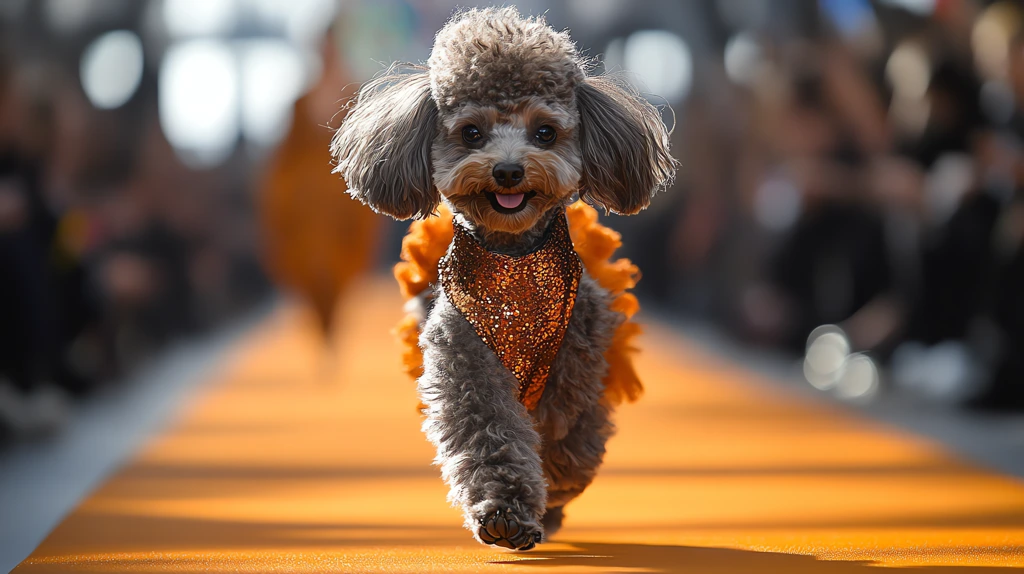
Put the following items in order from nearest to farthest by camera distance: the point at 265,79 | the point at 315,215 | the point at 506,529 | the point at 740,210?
the point at 506,529 → the point at 315,215 → the point at 740,210 → the point at 265,79

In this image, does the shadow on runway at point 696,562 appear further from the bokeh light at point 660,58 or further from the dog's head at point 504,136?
the bokeh light at point 660,58

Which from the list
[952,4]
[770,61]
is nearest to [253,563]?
[952,4]

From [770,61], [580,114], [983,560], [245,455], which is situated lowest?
[245,455]

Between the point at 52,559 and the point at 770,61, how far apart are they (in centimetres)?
784

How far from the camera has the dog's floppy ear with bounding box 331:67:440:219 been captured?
113 inches

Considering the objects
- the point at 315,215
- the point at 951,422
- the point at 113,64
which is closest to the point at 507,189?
the point at 951,422

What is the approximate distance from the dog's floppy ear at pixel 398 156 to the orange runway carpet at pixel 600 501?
80 centimetres

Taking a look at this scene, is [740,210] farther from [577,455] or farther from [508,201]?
[508,201]

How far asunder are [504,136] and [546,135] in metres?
0.11

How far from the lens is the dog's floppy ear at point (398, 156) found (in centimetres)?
288

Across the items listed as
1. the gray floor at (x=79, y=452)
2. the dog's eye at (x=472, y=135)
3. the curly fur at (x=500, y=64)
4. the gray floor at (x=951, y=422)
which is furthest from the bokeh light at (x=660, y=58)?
the dog's eye at (x=472, y=135)

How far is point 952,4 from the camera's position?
6.72m

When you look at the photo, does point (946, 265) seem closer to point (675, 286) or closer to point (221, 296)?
point (675, 286)

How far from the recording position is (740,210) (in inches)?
392
